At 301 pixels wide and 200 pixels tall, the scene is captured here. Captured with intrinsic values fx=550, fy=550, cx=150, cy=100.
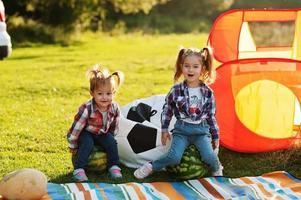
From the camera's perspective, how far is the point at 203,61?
438cm

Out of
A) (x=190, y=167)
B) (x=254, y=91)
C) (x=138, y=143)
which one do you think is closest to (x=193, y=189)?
(x=190, y=167)

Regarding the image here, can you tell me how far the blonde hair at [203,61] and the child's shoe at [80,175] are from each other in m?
1.08

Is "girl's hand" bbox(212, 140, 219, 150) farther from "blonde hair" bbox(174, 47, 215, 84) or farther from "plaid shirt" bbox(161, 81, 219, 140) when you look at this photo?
"blonde hair" bbox(174, 47, 215, 84)

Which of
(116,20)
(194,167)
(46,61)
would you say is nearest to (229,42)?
(194,167)

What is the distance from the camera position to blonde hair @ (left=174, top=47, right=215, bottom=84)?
436 cm

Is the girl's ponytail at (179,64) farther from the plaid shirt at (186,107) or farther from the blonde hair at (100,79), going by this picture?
the blonde hair at (100,79)

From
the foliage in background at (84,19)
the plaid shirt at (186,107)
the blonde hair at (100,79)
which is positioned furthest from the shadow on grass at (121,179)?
the foliage in background at (84,19)

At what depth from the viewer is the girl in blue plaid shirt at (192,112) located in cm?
427

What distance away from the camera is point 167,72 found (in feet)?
35.6

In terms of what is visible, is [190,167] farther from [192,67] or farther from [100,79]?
[100,79]

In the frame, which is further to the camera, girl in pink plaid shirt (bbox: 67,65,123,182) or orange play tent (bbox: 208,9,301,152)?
orange play tent (bbox: 208,9,301,152)

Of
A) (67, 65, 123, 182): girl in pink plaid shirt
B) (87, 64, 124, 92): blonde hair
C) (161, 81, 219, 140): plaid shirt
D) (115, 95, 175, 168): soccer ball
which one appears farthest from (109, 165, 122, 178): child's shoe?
(87, 64, 124, 92): blonde hair

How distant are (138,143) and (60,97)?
355cm

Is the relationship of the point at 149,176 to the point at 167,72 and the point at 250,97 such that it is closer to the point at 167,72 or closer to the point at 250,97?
the point at 250,97
